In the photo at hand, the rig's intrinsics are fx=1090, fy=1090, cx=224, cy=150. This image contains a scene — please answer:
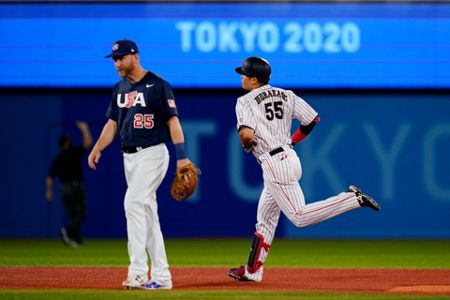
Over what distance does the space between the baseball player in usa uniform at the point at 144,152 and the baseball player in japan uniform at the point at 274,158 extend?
660 millimetres

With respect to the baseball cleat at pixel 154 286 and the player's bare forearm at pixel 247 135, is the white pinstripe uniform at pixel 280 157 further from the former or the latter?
the baseball cleat at pixel 154 286

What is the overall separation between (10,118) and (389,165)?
617 centimetres

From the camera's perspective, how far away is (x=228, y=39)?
16.4 m

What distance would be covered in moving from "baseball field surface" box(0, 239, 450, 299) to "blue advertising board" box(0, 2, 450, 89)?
2.60m

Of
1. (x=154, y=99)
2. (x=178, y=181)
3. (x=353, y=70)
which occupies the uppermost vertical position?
(x=353, y=70)

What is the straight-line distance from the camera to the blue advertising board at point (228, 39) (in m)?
16.4

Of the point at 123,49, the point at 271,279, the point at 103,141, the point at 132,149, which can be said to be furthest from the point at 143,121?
the point at 271,279

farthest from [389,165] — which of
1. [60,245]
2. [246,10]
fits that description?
[60,245]

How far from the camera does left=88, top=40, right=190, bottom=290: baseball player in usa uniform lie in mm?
8305

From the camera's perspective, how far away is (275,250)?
573 inches

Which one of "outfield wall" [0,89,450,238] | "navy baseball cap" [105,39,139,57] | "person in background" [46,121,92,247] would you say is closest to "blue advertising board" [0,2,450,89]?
"outfield wall" [0,89,450,238]

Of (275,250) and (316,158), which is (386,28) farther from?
(275,250)

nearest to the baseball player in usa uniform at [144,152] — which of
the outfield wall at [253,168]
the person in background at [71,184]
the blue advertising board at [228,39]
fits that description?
the person in background at [71,184]

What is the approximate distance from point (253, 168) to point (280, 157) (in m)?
8.64
